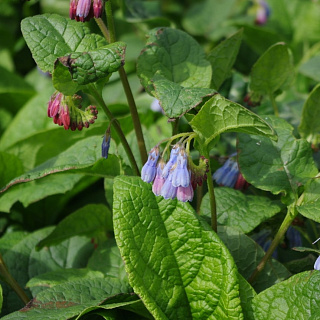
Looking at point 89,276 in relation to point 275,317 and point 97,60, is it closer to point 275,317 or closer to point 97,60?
point 275,317

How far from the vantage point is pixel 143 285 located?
1.53 m

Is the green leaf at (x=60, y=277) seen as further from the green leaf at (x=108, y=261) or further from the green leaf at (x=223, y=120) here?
the green leaf at (x=223, y=120)

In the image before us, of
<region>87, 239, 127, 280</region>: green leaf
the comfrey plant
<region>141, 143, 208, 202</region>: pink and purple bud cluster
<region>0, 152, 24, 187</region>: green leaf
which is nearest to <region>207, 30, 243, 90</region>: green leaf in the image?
the comfrey plant

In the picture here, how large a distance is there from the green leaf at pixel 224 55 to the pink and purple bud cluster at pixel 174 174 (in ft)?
1.83

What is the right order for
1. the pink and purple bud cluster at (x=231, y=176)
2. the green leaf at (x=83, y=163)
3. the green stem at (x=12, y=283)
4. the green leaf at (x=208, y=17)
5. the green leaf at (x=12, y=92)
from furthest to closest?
the green leaf at (x=208, y=17)
the green leaf at (x=12, y=92)
the pink and purple bud cluster at (x=231, y=176)
the green stem at (x=12, y=283)
the green leaf at (x=83, y=163)

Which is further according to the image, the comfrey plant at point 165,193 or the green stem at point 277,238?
the green stem at point 277,238

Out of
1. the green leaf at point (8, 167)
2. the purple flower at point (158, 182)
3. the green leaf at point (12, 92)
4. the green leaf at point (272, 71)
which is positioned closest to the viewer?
the purple flower at point (158, 182)

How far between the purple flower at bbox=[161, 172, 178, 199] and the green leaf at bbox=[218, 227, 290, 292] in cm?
33

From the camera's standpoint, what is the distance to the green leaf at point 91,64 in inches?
56.3

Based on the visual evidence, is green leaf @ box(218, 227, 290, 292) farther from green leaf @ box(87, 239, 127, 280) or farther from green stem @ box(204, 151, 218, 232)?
green leaf @ box(87, 239, 127, 280)

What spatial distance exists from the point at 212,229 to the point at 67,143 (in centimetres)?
107

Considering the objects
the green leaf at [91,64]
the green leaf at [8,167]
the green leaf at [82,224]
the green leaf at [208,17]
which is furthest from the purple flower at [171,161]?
the green leaf at [208,17]

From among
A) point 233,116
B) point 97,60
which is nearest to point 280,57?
point 233,116

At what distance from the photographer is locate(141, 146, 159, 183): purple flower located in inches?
59.3
